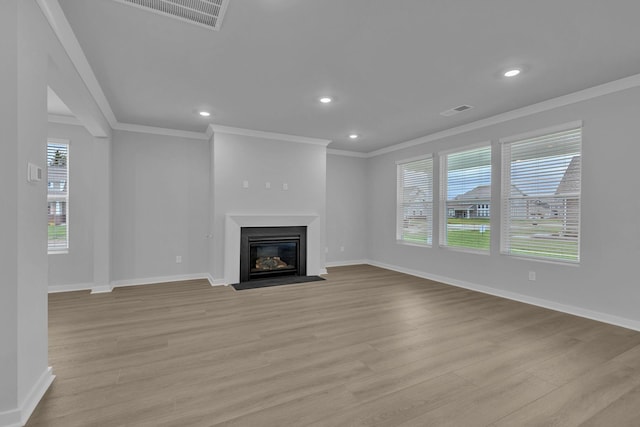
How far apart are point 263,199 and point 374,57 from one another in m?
3.23

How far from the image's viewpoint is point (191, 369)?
232 cm

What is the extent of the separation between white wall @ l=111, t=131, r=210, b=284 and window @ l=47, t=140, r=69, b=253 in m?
0.62

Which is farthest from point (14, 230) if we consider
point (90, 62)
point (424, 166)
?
point (424, 166)

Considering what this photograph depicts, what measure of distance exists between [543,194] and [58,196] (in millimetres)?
6879

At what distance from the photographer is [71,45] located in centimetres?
249

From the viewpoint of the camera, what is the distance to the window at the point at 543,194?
12.1 feet

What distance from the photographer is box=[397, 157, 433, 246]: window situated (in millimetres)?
5676

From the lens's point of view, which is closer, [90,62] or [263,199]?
[90,62]

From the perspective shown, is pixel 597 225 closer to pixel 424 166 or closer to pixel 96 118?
pixel 424 166

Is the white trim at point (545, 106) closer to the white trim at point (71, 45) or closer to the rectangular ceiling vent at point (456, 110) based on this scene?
the rectangular ceiling vent at point (456, 110)

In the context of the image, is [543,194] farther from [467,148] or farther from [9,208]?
[9,208]

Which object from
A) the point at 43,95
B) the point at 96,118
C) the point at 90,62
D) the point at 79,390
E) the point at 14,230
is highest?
the point at 90,62

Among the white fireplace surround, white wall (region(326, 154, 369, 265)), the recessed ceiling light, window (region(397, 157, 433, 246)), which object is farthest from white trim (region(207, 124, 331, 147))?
the recessed ceiling light

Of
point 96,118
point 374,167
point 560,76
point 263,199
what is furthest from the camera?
point 374,167
